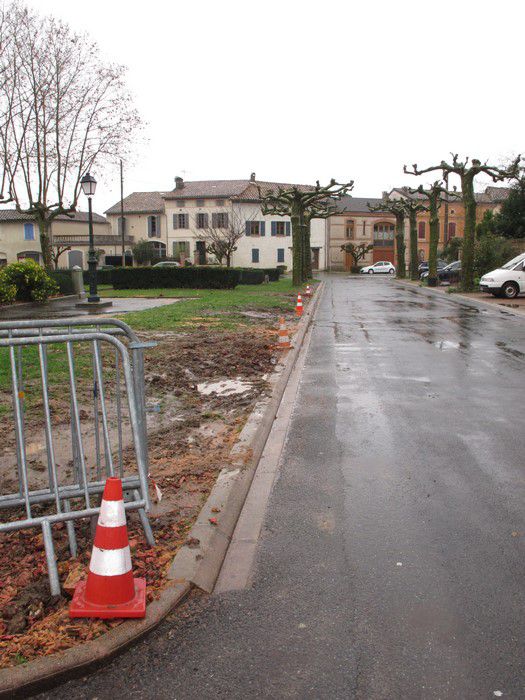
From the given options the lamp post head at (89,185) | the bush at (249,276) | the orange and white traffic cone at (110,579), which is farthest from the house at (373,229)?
the orange and white traffic cone at (110,579)

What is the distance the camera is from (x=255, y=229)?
230 ft

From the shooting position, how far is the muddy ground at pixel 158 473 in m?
2.89

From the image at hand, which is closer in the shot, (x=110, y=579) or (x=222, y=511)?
(x=110, y=579)

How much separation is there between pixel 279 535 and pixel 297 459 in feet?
5.17

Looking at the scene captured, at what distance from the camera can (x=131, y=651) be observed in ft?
9.14

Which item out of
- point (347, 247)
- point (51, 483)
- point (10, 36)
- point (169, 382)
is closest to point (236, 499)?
point (51, 483)

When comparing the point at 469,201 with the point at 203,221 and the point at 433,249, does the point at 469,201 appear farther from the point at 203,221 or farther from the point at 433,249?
the point at 203,221

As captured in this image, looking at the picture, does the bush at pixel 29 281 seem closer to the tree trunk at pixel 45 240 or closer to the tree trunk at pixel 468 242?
the tree trunk at pixel 45 240

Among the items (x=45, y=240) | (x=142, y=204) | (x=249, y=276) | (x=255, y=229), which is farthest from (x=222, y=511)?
(x=142, y=204)

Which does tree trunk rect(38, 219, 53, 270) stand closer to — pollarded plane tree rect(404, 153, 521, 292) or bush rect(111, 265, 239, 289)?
bush rect(111, 265, 239, 289)

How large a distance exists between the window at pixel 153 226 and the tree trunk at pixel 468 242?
1776 inches

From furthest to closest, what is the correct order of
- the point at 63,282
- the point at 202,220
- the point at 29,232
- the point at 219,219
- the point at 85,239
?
the point at 202,220 < the point at 219,219 < the point at 85,239 < the point at 29,232 < the point at 63,282

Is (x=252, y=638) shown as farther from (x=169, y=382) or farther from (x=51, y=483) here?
(x=169, y=382)

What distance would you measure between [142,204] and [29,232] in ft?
43.0
